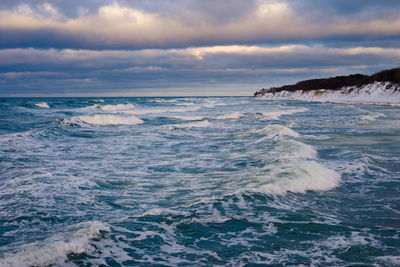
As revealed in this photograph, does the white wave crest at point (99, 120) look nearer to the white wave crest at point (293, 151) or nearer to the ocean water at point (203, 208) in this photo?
the ocean water at point (203, 208)

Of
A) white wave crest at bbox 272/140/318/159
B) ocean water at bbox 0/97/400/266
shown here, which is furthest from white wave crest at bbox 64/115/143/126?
white wave crest at bbox 272/140/318/159

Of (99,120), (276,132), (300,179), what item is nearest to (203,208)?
(300,179)

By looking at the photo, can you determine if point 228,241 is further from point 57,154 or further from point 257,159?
point 57,154

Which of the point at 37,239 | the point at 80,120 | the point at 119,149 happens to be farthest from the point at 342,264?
the point at 80,120

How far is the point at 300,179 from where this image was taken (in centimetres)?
Result: 866

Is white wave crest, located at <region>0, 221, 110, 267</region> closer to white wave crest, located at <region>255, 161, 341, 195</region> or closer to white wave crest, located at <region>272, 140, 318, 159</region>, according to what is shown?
white wave crest, located at <region>255, 161, 341, 195</region>

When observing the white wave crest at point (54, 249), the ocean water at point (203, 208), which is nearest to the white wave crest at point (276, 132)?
the ocean water at point (203, 208)

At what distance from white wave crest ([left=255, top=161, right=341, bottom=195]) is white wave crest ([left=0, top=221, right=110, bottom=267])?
13.2ft

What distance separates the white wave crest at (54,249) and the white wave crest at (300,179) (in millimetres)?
4030

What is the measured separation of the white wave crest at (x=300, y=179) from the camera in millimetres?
8070

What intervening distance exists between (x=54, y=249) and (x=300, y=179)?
6034 millimetres

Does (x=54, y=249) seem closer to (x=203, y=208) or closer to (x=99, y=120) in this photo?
(x=203, y=208)

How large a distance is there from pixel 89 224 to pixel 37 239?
2.74 ft

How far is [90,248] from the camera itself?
16.6 ft
